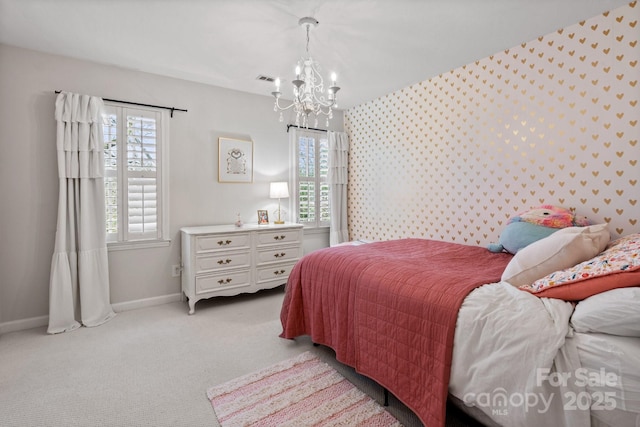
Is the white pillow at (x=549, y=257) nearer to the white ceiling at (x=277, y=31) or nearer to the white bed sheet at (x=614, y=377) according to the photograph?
the white bed sheet at (x=614, y=377)

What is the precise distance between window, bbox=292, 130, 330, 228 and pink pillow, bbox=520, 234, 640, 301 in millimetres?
3244

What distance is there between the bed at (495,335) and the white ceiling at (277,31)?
1.72m

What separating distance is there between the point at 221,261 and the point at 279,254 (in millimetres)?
703

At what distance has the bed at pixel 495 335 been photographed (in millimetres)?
1038

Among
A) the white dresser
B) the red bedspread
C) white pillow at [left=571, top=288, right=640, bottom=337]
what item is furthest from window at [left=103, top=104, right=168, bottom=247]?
white pillow at [left=571, top=288, right=640, bottom=337]

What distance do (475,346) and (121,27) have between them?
3233mm

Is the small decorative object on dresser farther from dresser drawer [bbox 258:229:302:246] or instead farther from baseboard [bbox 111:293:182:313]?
baseboard [bbox 111:293:182:313]

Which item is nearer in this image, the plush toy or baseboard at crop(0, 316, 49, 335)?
the plush toy

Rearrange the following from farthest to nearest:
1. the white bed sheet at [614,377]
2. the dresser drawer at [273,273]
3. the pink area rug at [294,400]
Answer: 1. the dresser drawer at [273,273]
2. the pink area rug at [294,400]
3. the white bed sheet at [614,377]

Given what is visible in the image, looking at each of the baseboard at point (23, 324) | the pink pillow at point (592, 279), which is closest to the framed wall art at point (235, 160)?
the baseboard at point (23, 324)

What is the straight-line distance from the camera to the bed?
1038 millimetres

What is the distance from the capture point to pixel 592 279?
1.23 m

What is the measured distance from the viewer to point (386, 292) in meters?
1.73

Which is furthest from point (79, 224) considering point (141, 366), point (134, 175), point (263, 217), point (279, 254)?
point (279, 254)
